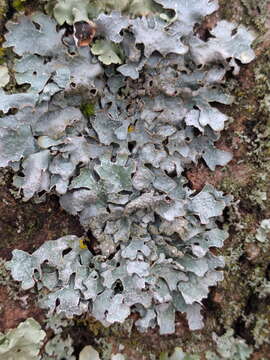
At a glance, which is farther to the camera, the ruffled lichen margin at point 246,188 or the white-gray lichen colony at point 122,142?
the ruffled lichen margin at point 246,188

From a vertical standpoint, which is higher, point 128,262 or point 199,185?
point 199,185

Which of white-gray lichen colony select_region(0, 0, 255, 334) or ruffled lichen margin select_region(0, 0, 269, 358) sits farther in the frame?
ruffled lichen margin select_region(0, 0, 269, 358)

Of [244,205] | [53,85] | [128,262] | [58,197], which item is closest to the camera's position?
[53,85]

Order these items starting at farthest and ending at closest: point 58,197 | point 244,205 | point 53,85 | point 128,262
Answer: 1. point 244,205
2. point 58,197
3. point 128,262
4. point 53,85

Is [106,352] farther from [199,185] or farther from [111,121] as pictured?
[111,121]

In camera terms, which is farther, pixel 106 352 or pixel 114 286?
pixel 106 352

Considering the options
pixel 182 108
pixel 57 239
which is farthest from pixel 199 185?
pixel 57 239

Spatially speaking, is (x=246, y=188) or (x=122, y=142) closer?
(x=122, y=142)

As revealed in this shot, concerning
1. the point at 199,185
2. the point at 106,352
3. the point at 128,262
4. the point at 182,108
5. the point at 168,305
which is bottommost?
the point at 106,352
